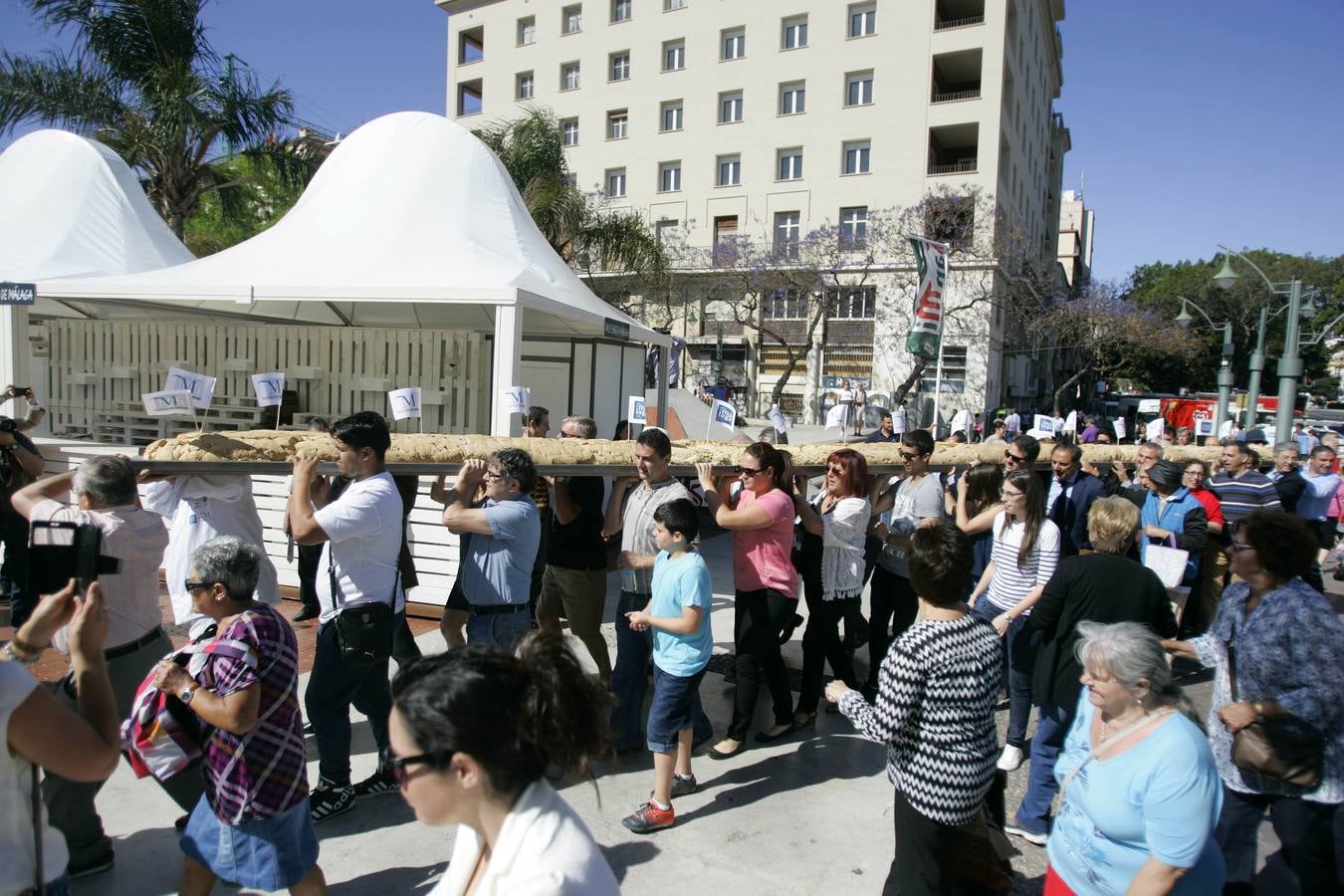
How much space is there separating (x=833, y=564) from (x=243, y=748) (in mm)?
3252

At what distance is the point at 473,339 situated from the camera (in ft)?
39.1

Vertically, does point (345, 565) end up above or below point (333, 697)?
above

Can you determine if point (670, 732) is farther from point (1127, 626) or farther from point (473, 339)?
point (473, 339)

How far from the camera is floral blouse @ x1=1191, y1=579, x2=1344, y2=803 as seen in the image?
2.75 m

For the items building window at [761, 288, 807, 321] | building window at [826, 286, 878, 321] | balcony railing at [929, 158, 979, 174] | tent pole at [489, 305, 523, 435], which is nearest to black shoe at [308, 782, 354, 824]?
tent pole at [489, 305, 523, 435]

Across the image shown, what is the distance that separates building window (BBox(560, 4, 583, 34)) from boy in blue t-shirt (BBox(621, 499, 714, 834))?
140 feet

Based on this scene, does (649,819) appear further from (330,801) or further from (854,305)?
(854,305)

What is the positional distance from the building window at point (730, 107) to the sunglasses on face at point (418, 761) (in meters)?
38.6

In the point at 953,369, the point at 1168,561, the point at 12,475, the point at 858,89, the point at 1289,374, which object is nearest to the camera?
the point at 1168,561

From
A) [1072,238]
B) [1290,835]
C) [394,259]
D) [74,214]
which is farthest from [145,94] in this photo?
[1072,238]

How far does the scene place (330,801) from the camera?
12.1 ft

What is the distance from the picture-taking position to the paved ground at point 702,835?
332 centimetres

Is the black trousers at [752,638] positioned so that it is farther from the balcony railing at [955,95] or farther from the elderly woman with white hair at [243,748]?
the balcony railing at [955,95]

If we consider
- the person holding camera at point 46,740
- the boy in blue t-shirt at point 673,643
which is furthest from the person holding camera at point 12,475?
the boy in blue t-shirt at point 673,643
